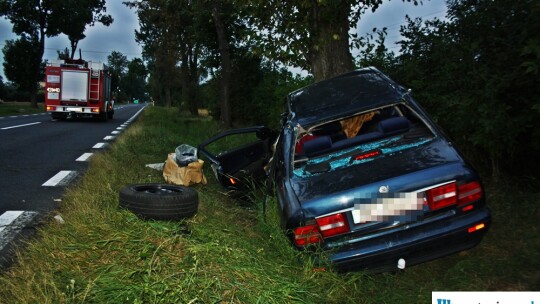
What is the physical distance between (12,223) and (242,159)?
2.82 meters

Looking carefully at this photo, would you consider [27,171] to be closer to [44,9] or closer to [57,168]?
[57,168]

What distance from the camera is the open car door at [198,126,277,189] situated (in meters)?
5.82

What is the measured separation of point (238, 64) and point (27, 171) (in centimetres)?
1272

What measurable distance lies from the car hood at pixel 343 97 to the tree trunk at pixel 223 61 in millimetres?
12157

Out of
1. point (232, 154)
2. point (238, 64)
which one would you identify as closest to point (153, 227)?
point (232, 154)

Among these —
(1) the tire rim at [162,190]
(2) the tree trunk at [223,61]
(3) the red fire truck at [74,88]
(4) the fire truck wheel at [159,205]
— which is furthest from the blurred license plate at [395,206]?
(3) the red fire truck at [74,88]

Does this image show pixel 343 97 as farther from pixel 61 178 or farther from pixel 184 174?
pixel 61 178

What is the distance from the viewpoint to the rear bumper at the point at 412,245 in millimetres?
3191

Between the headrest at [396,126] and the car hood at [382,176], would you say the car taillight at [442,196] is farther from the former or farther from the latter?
the headrest at [396,126]

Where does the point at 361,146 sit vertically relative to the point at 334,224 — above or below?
above

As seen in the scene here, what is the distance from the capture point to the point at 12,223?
4.72m

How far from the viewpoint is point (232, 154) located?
A: 6.34m

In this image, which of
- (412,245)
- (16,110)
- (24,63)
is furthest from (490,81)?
(24,63)

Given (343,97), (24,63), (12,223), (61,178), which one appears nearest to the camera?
(343,97)
